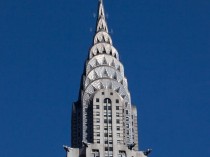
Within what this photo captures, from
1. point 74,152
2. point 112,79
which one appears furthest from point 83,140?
point 112,79

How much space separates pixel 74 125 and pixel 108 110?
1060 centimetres

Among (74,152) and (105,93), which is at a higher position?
(105,93)

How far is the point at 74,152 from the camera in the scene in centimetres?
18725

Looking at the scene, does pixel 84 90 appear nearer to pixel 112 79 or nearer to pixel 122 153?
pixel 112 79

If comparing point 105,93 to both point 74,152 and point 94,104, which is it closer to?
point 94,104

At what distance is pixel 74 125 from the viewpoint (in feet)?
648

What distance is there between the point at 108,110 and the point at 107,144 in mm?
8733

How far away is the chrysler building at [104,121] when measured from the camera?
186875 millimetres

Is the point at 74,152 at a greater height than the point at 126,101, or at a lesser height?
lesser

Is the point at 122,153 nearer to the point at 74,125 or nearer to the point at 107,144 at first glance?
the point at 107,144

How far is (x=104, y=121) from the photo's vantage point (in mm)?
190375

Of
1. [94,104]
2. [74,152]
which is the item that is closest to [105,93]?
[94,104]

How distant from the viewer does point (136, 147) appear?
633 ft

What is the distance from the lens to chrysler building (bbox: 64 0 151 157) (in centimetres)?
18688
